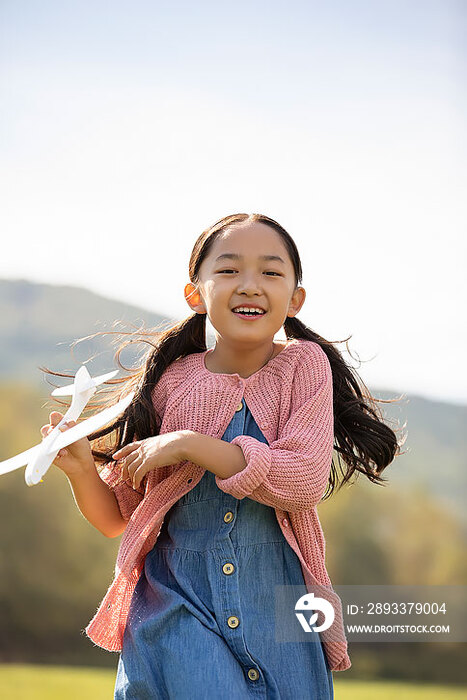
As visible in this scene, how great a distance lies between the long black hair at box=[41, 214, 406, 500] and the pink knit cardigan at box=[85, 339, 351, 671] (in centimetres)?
7

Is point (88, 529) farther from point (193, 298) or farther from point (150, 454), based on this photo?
point (150, 454)

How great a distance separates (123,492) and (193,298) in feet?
1.69

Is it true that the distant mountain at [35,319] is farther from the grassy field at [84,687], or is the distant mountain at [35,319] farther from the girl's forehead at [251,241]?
the girl's forehead at [251,241]

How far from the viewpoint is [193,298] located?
87.9 inches

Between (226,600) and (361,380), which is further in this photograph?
(361,380)

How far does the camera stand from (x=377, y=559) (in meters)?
8.23

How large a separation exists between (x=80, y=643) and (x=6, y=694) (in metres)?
1.78

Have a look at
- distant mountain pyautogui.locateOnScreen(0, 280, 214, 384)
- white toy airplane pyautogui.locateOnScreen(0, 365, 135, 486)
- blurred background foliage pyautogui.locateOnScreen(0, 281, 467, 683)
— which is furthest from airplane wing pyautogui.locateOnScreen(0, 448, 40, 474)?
distant mountain pyautogui.locateOnScreen(0, 280, 214, 384)

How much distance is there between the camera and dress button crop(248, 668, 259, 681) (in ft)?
6.16

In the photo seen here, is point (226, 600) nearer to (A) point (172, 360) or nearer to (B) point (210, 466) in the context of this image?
(B) point (210, 466)

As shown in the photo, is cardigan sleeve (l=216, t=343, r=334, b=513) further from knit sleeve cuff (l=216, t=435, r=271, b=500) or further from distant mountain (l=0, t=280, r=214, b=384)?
distant mountain (l=0, t=280, r=214, b=384)

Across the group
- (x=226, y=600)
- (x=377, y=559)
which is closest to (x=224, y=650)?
(x=226, y=600)

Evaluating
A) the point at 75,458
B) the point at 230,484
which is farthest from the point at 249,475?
the point at 75,458

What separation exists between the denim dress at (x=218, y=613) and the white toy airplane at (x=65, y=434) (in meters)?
0.31
